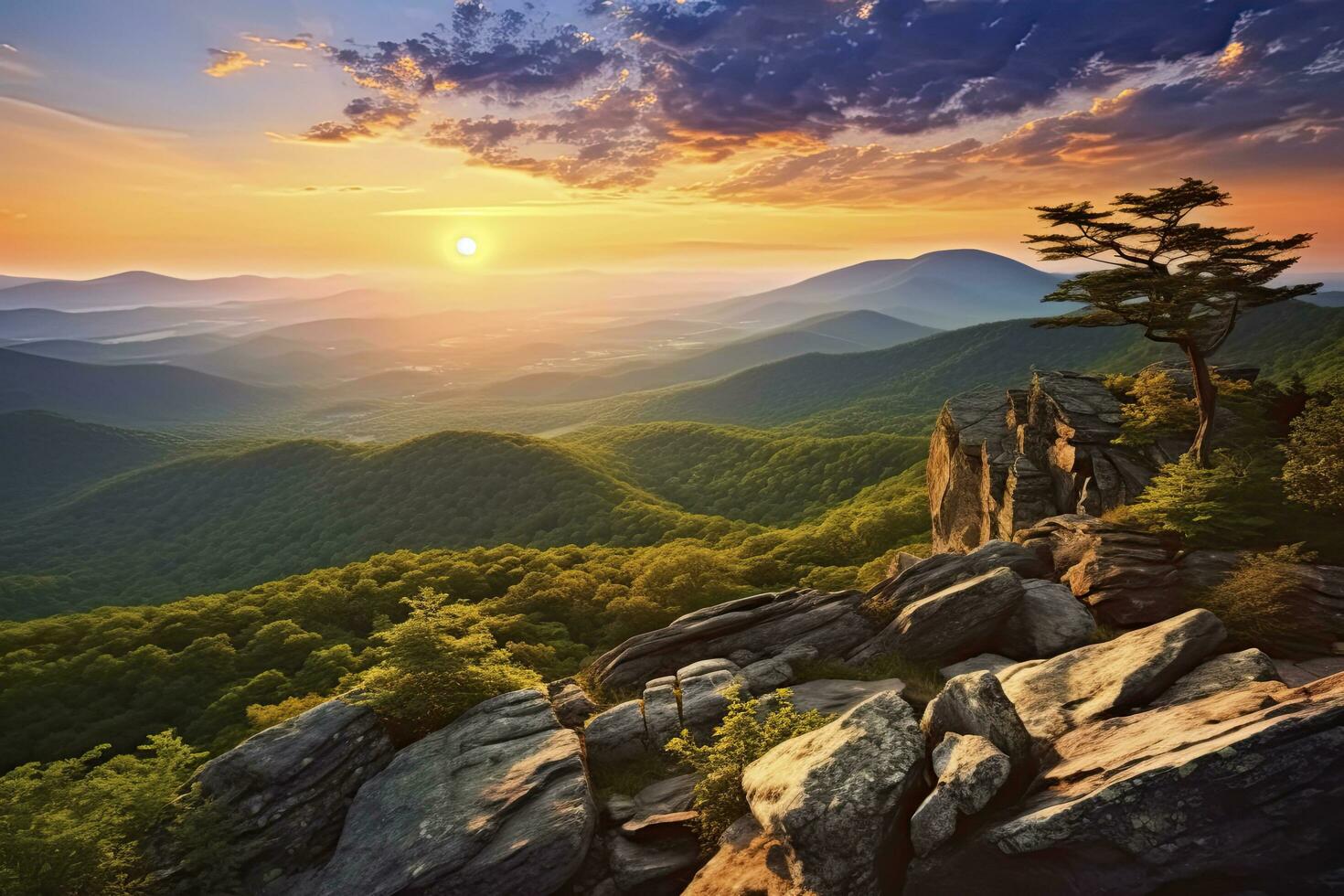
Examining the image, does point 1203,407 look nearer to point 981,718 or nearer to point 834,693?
point 834,693

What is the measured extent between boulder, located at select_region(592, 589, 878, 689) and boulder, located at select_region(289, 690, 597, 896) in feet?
21.3

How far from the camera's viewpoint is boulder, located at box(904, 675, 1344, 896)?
8836 millimetres

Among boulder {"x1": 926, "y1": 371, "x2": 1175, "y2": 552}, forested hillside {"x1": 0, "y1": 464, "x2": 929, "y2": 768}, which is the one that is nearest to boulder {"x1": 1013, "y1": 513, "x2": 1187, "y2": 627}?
boulder {"x1": 926, "y1": 371, "x2": 1175, "y2": 552}

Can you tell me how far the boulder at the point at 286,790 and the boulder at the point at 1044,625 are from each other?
68.8ft

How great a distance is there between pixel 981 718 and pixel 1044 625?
10.3 meters

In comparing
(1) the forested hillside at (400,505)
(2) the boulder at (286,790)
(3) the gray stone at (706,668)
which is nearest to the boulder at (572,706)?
(3) the gray stone at (706,668)

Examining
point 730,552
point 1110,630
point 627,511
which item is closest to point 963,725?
point 1110,630

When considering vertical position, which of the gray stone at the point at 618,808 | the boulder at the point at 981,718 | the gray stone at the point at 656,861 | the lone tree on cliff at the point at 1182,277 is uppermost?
the lone tree on cliff at the point at 1182,277

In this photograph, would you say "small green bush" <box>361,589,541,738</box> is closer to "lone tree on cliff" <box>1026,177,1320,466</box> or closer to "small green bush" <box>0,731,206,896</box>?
"small green bush" <box>0,731,206,896</box>

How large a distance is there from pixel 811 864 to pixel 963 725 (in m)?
4.45

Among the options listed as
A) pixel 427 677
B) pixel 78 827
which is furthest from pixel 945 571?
pixel 78 827

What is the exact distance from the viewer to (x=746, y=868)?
482 inches

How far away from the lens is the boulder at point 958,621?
831 inches

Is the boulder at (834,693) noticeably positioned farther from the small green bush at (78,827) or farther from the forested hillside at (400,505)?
the forested hillside at (400,505)
